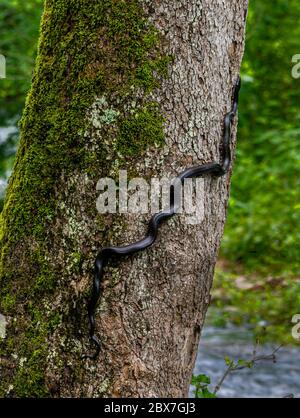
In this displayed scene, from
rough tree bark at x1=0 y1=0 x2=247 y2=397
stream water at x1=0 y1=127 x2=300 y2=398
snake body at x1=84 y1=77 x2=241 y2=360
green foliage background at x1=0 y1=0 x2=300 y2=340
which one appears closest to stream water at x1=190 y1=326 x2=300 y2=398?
stream water at x1=0 y1=127 x2=300 y2=398

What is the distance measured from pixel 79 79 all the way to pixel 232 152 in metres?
0.73

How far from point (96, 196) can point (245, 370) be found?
162 inches

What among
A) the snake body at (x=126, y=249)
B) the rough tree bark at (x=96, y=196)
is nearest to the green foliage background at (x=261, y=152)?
the rough tree bark at (x=96, y=196)

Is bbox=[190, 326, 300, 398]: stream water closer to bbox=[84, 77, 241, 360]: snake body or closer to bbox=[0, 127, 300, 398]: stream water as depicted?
bbox=[0, 127, 300, 398]: stream water

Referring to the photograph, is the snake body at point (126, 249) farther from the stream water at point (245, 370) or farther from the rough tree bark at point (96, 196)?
the stream water at point (245, 370)

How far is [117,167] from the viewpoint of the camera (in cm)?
271

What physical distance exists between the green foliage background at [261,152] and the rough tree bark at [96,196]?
311cm

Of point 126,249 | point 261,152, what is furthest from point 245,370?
point 261,152

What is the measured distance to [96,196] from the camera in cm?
272

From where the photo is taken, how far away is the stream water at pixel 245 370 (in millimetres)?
5863

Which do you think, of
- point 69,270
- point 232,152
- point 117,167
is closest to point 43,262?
point 69,270

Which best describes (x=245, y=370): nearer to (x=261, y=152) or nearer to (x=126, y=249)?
(x=126, y=249)

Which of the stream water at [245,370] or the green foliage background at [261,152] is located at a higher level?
the green foliage background at [261,152]

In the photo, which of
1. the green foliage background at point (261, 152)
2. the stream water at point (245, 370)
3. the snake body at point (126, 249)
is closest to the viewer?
the snake body at point (126, 249)
